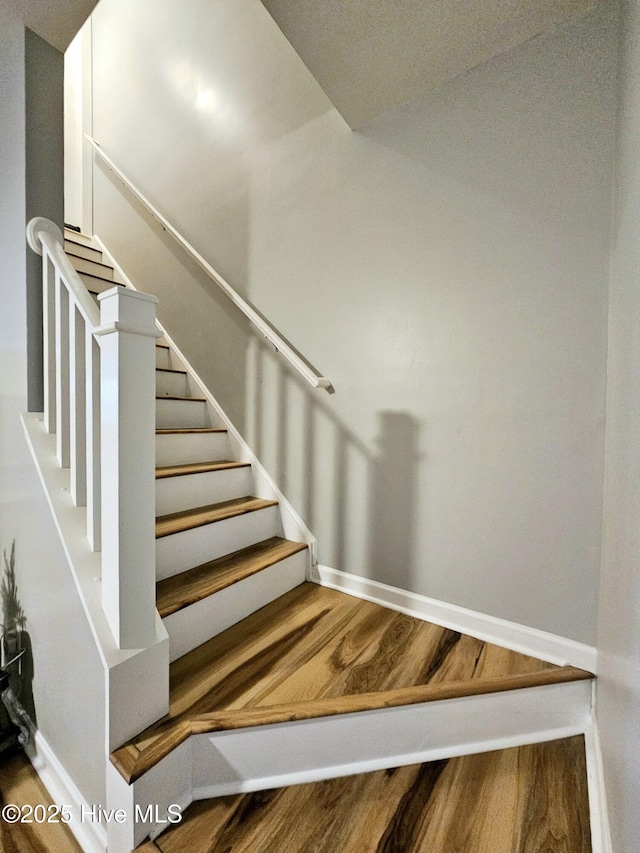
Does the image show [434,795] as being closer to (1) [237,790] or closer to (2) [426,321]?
(1) [237,790]

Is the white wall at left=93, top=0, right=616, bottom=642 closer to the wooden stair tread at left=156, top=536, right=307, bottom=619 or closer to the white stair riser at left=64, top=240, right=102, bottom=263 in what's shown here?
the wooden stair tread at left=156, top=536, right=307, bottom=619

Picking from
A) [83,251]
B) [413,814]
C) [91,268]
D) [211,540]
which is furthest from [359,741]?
[83,251]

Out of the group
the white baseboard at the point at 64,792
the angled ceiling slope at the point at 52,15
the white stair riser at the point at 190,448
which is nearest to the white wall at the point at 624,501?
the white baseboard at the point at 64,792

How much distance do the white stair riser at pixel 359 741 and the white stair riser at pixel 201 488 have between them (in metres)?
0.84

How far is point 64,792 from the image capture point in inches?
40.4

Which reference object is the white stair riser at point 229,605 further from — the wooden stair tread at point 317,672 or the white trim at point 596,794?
the white trim at point 596,794

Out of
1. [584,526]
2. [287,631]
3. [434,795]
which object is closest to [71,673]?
[287,631]

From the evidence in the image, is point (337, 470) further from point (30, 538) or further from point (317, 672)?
point (30, 538)

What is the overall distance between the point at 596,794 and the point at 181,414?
2.09 m

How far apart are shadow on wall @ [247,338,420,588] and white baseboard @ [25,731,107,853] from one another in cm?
104

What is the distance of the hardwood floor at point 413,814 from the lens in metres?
0.82

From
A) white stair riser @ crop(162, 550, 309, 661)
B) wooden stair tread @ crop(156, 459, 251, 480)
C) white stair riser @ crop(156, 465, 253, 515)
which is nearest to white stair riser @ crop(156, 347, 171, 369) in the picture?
wooden stair tread @ crop(156, 459, 251, 480)

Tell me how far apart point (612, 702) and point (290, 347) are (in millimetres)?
1596

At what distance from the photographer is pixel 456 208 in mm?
1356
